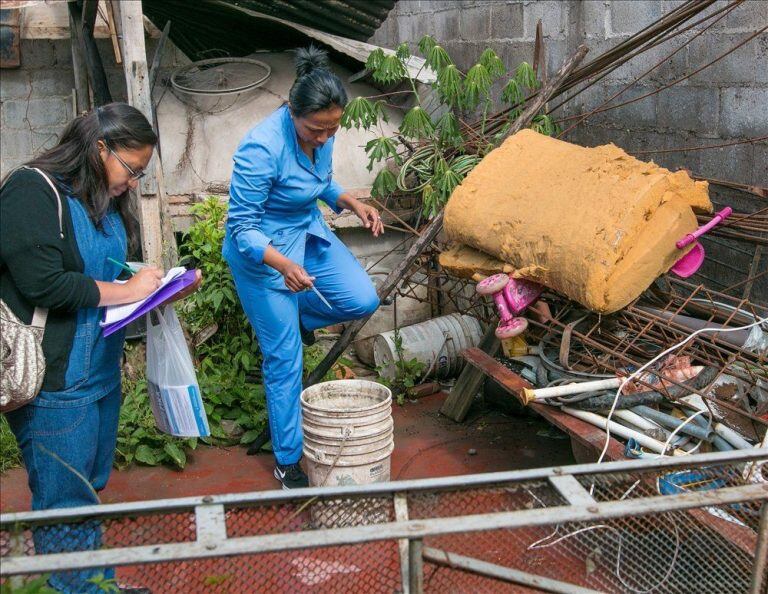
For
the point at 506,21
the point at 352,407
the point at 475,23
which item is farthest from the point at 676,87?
the point at 352,407

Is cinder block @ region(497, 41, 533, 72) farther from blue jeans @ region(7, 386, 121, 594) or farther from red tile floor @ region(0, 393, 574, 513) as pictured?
blue jeans @ region(7, 386, 121, 594)

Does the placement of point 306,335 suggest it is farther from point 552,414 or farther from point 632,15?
point 632,15

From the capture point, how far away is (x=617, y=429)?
368 cm

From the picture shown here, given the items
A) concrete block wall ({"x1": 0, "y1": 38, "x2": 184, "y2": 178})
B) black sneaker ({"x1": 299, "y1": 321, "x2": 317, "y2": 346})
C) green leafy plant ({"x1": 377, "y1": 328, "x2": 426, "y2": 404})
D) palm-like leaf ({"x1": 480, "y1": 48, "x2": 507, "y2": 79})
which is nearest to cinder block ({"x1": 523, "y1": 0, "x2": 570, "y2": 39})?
palm-like leaf ({"x1": 480, "y1": 48, "x2": 507, "y2": 79})

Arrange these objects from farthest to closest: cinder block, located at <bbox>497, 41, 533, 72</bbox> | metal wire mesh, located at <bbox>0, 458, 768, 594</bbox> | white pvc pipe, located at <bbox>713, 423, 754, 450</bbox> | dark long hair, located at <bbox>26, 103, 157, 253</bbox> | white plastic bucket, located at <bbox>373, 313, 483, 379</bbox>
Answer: cinder block, located at <bbox>497, 41, 533, 72</bbox>
white plastic bucket, located at <bbox>373, 313, 483, 379</bbox>
white pvc pipe, located at <bbox>713, 423, 754, 450</bbox>
dark long hair, located at <bbox>26, 103, 157, 253</bbox>
metal wire mesh, located at <bbox>0, 458, 768, 594</bbox>

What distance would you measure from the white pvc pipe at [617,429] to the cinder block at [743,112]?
1.87 metres

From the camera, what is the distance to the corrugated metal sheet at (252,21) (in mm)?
6469

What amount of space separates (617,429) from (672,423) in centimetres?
22

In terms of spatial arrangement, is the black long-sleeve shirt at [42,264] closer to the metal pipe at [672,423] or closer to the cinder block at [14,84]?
the metal pipe at [672,423]

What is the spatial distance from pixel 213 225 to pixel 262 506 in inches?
132

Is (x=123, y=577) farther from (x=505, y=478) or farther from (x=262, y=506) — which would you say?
(x=505, y=478)

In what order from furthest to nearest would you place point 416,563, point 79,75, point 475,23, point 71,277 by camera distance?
point 79,75 → point 475,23 → point 71,277 → point 416,563

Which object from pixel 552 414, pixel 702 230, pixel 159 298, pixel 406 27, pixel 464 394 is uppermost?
pixel 406 27

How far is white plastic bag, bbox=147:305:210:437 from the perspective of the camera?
3.38 m
